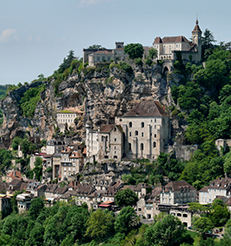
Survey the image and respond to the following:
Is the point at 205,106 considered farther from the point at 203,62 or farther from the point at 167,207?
the point at 167,207

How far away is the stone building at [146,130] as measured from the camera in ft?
315

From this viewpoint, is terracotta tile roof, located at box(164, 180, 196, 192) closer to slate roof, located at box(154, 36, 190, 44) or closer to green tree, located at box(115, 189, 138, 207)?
green tree, located at box(115, 189, 138, 207)

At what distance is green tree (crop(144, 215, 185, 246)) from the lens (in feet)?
239

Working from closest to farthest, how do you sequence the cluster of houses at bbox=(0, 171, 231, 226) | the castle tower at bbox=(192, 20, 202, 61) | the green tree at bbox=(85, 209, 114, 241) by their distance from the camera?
1. the cluster of houses at bbox=(0, 171, 231, 226)
2. the green tree at bbox=(85, 209, 114, 241)
3. the castle tower at bbox=(192, 20, 202, 61)

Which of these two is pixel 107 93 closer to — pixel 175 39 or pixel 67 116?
pixel 67 116

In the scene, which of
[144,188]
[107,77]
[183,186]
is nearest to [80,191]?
[144,188]

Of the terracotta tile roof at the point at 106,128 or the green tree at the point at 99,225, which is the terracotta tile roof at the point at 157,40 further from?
the green tree at the point at 99,225

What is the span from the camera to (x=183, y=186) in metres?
83.7

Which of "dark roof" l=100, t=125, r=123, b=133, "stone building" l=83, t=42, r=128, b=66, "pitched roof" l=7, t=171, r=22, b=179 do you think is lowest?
"pitched roof" l=7, t=171, r=22, b=179

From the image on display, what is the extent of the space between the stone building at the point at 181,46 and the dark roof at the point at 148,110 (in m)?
12.5

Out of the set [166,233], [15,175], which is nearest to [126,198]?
[166,233]

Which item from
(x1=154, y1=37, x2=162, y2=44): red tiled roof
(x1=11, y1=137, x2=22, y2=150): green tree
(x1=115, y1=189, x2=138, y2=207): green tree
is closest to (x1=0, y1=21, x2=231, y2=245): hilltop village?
(x1=154, y1=37, x2=162, y2=44): red tiled roof

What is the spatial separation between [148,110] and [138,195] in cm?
1654

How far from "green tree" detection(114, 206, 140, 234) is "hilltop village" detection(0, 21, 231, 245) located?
2.30 m
